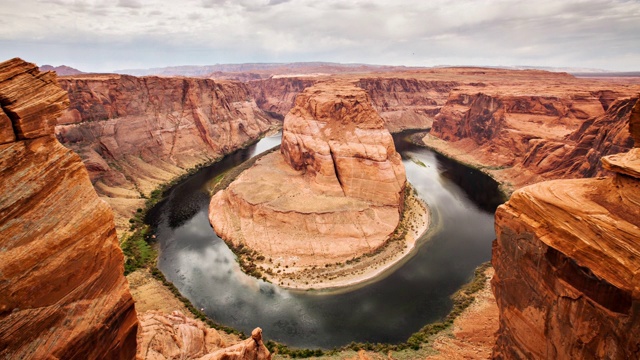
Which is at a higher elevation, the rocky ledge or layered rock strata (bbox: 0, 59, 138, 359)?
layered rock strata (bbox: 0, 59, 138, 359)

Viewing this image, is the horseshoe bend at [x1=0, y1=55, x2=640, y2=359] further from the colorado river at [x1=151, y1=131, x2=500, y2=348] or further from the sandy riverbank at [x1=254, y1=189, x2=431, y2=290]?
the colorado river at [x1=151, y1=131, x2=500, y2=348]

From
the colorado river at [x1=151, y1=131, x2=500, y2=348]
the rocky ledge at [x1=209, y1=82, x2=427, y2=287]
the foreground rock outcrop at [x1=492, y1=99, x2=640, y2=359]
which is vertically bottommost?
the colorado river at [x1=151, y1=131, x2=500, y2=348]

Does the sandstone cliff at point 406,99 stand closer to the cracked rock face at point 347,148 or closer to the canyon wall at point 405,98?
the canyon wall at point 405,98

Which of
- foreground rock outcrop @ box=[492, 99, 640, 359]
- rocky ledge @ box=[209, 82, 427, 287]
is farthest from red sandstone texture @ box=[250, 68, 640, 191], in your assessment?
foreground rock outcrop @ box=[492, 99, 640, 359]

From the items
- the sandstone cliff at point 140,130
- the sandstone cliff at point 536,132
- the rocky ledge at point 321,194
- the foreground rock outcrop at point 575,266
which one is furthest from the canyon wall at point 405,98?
the foreground rock outcrop at point 575,266

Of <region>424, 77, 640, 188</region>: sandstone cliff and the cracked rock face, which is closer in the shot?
the cracked rock face

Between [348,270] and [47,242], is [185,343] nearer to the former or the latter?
[47,242]

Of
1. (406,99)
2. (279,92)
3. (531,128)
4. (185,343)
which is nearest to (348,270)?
(185,343)
